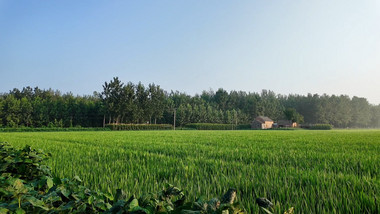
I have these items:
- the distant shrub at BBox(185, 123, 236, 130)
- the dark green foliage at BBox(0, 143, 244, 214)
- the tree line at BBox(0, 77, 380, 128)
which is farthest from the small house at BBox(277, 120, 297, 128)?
the dark green foliage at BBox(0, 143, 244, 214)

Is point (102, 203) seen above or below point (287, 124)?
below

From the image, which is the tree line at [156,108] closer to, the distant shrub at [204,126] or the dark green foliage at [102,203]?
the distant shrub at [204,126]

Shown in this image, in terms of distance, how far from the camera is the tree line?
5444cm

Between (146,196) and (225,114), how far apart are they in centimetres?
7975

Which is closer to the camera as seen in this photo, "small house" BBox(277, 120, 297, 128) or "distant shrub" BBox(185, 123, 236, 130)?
"distant shrub" BBox(185, 123, 236, 130)

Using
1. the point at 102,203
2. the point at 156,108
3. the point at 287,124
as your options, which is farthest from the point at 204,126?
the point at 102,203

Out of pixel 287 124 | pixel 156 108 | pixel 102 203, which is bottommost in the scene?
pixel 102 203

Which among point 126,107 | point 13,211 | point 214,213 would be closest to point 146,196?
point 214,213

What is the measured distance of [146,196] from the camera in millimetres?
1085

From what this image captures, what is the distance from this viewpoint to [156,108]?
200ft

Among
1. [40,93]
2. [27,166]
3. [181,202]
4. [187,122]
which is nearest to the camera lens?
[181,202]

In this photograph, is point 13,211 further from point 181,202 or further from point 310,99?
point 310,99

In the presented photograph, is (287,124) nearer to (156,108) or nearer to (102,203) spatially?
(156,108)

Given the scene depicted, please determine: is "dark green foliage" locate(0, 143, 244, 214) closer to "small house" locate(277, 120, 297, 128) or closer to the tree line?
the tree line
